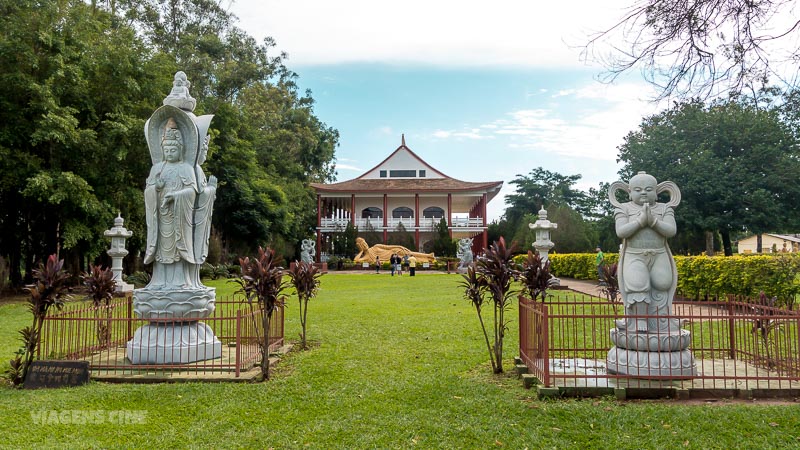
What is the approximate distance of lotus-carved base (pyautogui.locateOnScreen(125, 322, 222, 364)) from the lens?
22.3ft

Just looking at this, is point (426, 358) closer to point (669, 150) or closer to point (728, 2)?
point (728, 2)

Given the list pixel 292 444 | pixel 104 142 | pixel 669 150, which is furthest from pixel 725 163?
pixel 292 444

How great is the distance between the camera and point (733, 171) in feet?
94.4

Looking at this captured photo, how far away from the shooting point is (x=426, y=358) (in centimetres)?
741

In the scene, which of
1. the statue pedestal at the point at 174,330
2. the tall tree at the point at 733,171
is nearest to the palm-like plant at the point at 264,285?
the statue pedestal at the point at 174,330

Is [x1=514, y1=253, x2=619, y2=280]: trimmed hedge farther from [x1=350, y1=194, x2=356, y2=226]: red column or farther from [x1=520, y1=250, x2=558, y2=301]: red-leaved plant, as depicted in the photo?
[x1=350, y1=194, x2=356, y2=226]: red column

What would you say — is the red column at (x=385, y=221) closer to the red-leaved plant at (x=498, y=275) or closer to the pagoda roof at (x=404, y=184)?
the pagoda roof at (x=404, y=184)

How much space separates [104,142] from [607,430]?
17826mm

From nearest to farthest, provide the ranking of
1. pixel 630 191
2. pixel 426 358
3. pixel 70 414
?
pixel 70 414 → pixel 630 191 → pixel 426 358

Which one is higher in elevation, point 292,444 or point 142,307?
point 142,307

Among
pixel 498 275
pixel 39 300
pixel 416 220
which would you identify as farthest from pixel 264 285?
pixel 416 220

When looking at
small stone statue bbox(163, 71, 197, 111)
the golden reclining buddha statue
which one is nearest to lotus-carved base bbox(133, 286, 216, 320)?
small stone statue bbox(163, 71, 197, 111)

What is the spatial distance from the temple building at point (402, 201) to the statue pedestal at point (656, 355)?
3263 centimetres

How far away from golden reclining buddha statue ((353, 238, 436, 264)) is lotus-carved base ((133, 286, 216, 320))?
2791 cm
